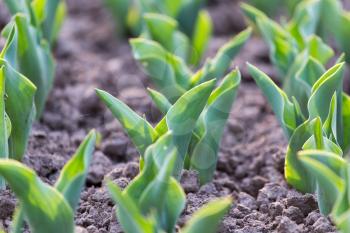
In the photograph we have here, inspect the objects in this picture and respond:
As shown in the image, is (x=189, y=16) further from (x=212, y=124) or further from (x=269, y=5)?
(x=212, y=124)

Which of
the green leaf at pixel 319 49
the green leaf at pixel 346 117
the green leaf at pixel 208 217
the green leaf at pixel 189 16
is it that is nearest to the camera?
the green leaf at pixel 208 217

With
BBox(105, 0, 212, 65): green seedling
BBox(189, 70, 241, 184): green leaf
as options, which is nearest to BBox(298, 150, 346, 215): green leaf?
BBox(189, 70, 241, 184): green leaf

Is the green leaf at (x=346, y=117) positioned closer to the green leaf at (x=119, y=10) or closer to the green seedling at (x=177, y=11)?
the green seedling at (x=177, y=11)

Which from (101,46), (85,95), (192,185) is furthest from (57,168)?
(101,46)

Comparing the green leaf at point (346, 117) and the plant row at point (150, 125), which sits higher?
the plant row at point (150, 125)

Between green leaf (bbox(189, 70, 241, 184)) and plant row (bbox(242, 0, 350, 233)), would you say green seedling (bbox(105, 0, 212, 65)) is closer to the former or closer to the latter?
plant row (bbox(242, 0, 350, 233))

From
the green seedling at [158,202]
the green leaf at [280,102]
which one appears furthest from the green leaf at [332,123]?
the green seedling at [158,202]
